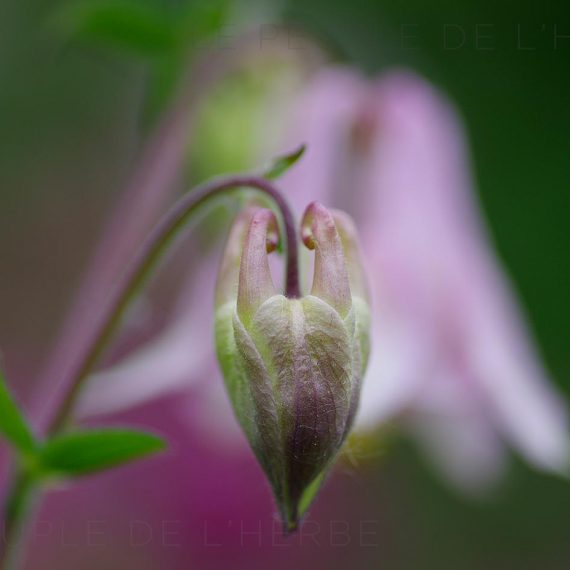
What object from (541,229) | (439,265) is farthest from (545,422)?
(541,229)

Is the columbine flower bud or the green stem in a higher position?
the columbine flower bud

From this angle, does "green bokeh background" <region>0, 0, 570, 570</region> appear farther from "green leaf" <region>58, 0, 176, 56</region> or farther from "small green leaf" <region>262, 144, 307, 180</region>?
"small green leaf" <region>262, 144, 307, 180</region>

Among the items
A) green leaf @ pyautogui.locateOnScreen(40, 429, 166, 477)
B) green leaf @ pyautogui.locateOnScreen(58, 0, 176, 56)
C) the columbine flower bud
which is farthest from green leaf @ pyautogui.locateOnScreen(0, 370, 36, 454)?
green leaf @ pyautogui.locateOnScreen(58, 0, 176, 56)

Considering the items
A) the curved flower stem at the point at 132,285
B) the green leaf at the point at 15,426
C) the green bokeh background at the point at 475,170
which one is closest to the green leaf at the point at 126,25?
the curved flower stem at the point at 132,285

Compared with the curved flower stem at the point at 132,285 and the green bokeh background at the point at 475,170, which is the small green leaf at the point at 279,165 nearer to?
the curved flower stem at the point at 132,285

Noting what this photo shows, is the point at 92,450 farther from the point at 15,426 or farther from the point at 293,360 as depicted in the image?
the point at 293,360

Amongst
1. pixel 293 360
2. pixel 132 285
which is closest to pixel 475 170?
pixel 132 285
